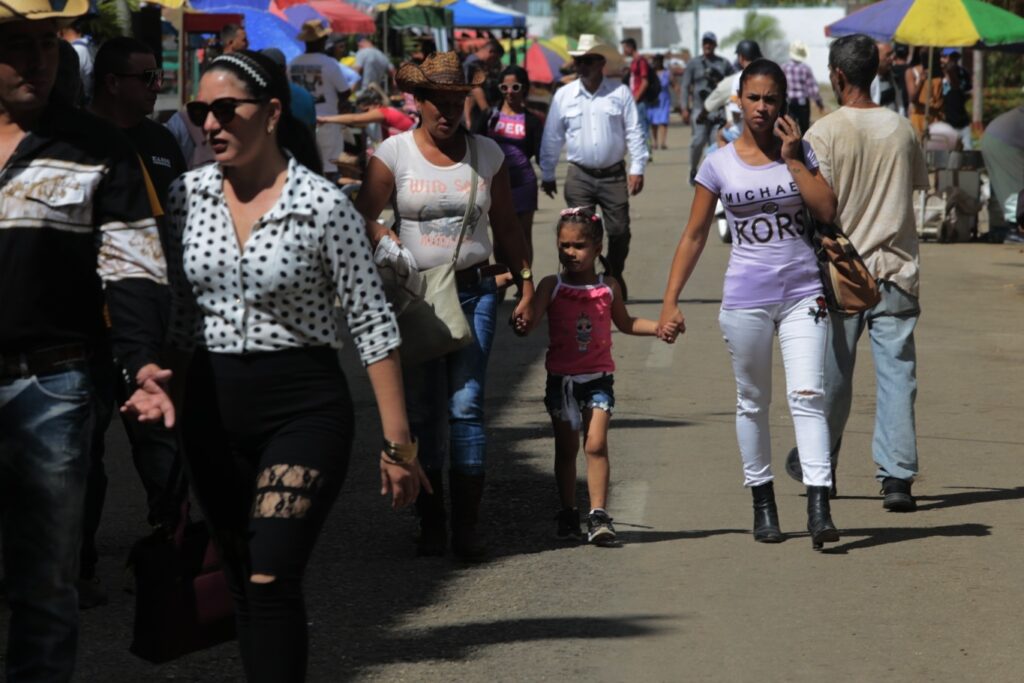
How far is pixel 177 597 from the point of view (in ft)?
14.3

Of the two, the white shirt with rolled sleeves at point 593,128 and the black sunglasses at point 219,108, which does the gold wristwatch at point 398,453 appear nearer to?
the black sunglasses at point 219,108

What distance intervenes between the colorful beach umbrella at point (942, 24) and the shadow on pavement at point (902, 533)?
1076cm

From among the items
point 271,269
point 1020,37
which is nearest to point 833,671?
point 271,269

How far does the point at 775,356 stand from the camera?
39.1ft

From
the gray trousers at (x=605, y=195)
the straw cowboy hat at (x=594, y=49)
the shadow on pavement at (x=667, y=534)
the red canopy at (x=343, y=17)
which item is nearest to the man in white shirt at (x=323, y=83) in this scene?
the straw cowboy hat at (x=594, y=49)

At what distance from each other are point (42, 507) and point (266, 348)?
0.66 metres

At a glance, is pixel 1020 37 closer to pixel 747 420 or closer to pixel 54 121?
pixel 747 420

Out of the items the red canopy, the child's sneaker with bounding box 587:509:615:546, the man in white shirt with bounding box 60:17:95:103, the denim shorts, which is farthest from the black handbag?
the red canopy

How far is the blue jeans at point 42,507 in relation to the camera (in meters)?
4.23

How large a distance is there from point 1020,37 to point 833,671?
13496 millimetres

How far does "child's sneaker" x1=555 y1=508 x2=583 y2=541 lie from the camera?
7.17 meters

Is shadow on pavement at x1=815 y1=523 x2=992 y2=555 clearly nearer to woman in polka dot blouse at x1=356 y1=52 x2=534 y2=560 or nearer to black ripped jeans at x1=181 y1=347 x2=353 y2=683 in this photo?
woman in polka dot blouse at x1=356 y1=52 x2=534 y2=560

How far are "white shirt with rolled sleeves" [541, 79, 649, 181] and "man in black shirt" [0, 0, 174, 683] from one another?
29.8 ft

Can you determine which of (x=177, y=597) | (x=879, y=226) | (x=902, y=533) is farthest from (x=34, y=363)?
(x=879, y=226)
